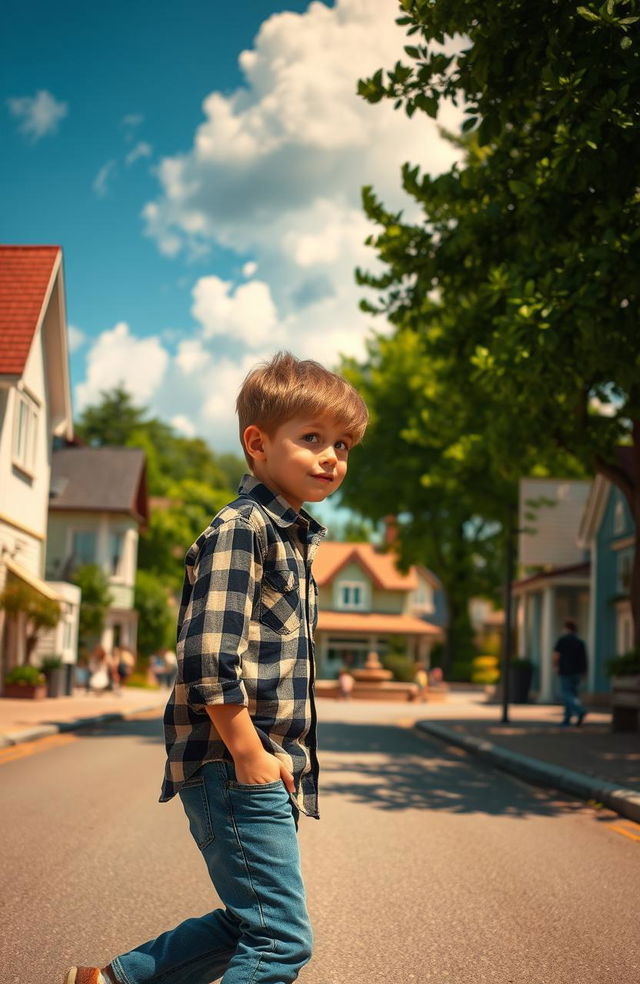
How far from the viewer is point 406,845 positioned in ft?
25.3

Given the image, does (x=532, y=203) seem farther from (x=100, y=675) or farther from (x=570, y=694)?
(x=100, y=675)

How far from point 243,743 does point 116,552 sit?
141 feet

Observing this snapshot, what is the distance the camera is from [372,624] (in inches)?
2409

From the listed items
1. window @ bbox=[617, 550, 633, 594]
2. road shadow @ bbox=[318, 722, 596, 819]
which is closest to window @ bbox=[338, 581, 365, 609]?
window @ bbox=[617, 550, 633, 594]

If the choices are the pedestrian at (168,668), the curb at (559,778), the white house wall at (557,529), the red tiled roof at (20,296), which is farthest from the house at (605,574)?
the curb at (559,778)

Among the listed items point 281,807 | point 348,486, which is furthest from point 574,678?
point 348,486

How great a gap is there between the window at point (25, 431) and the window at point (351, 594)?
36.9m

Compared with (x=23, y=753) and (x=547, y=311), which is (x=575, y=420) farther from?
(x=23, y=753)

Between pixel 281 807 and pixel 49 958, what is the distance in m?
2.11

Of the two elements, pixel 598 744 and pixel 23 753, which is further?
pixel 598 744

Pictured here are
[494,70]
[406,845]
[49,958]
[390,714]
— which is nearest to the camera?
[49,958]

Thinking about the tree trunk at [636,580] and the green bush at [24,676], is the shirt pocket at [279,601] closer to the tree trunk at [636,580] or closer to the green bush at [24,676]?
the tree trunk at [636,580]

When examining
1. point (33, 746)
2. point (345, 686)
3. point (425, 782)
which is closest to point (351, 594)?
point (345, 686)

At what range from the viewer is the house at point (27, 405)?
79.4 ft
